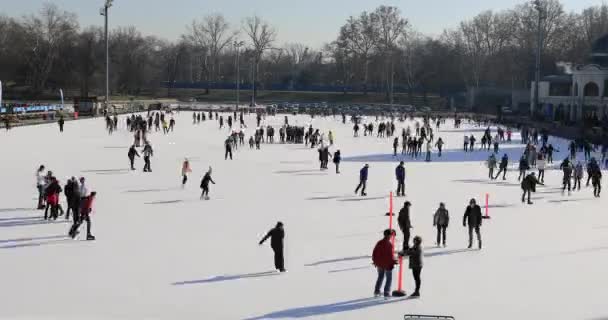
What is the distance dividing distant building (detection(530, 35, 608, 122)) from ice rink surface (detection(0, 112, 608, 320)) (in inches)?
1656

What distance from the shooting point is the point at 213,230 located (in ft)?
45.5

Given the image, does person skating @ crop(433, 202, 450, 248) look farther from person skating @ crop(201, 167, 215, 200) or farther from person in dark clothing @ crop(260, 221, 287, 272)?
person skating @ crop(201, 167, 215, 200)

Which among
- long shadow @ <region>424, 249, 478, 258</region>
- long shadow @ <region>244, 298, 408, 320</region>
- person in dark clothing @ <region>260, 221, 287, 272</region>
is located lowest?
long shadow @ <region>244, 298, 408, 320</region>

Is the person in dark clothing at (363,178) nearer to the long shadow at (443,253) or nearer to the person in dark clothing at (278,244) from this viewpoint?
the long shadow at (443,253)

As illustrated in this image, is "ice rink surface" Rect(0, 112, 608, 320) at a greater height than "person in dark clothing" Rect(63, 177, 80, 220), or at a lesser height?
lesser

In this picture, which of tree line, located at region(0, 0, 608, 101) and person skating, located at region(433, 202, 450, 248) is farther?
tree line, located at region(0, 0, 608, 101)

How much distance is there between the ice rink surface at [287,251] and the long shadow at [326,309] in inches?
0.9

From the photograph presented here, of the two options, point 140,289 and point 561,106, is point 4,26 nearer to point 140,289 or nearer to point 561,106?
point 561,106

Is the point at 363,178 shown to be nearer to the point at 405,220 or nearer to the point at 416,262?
the point at 405,220

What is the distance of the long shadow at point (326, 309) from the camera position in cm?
877

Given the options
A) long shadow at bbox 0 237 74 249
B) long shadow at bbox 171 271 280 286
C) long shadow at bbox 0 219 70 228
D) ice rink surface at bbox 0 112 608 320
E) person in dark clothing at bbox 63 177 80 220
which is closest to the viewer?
ice rink surface at bbox 0 112 608 320

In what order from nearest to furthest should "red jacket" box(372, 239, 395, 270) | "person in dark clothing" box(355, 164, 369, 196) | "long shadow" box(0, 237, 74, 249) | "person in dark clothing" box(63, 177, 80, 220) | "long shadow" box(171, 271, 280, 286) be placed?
"red jacket" box(372, 239, 395, 270)
"long shadow" box(171, 271, 280, 286)
"long shadow" box(0, 237, 74, 249)
"person in dark clothing" box(63, 177, 80, 220)
"person in dark clothing" box(355, 164, 369, 196)

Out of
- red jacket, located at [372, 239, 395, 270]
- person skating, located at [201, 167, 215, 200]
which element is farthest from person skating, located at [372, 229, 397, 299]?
person skating, located at [201, 167, 215, 200]

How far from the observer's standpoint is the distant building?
6166cm
